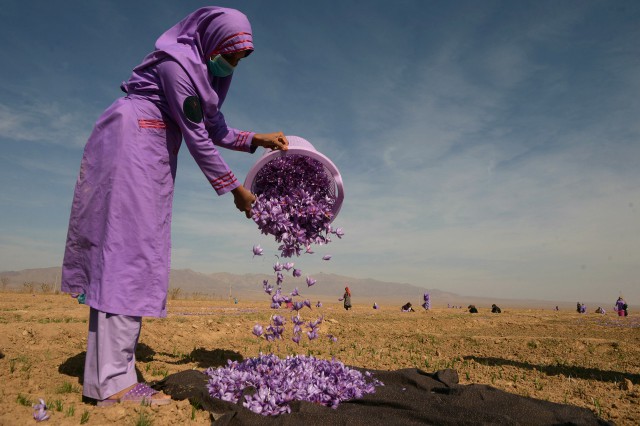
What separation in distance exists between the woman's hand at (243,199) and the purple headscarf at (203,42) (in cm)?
84

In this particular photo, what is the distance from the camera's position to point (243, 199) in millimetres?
4062

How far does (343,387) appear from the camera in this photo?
163 inches

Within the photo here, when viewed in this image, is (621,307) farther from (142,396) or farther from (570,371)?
(142,396)

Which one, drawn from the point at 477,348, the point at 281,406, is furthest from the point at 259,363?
the point at 477,348

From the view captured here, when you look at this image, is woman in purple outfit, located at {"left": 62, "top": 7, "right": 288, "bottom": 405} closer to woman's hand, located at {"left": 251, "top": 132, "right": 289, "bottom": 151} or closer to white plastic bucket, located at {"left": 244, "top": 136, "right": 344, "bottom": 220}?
white plastic bucket, located at {"left": 244, "top": 136, "right": 344, "bottom": 220}

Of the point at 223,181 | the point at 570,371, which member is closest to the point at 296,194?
the point at 223,181

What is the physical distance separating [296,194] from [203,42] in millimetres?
1736

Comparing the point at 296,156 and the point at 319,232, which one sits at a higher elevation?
the point at 296,156

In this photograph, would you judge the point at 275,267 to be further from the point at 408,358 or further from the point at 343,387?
the point at 408,358

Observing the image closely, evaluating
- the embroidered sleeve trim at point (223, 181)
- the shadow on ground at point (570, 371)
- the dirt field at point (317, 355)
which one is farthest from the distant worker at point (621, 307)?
the embroidered sleeve trim at point (223, 181)

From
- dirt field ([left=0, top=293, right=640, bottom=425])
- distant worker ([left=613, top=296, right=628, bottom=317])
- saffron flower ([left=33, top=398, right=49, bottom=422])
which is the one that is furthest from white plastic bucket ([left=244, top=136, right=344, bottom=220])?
distant worker ([left=613, top=296, right=628, bottom=317])

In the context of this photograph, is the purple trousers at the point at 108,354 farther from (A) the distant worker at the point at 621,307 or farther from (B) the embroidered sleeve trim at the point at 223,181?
(A) the distant worker at the point at 621,307

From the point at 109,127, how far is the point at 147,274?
135 centimetres

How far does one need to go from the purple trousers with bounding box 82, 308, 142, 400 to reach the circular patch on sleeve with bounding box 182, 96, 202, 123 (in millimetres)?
1832
